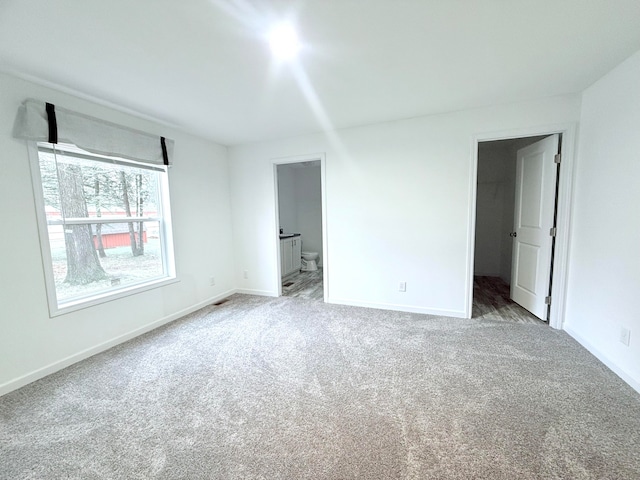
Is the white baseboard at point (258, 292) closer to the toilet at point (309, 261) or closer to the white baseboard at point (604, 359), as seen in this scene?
the toilet at point (309, 261)

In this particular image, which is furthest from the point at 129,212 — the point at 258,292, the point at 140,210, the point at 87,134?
the point at 258,292

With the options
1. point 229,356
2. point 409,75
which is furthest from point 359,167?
point 229,356

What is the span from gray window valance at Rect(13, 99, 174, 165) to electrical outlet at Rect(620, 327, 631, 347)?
14.9 feet

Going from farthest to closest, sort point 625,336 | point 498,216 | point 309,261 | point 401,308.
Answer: point 309,261 → point 498,216 → point 401,308 → point 625,336

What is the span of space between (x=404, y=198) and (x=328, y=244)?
118 centimetres

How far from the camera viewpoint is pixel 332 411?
1.70m

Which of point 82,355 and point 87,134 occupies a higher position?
point 87,134

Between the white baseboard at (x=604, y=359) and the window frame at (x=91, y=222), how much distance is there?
433cm

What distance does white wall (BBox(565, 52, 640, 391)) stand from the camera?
1888 mm

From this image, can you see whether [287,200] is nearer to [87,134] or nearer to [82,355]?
[87,134]

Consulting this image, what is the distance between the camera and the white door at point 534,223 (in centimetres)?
279

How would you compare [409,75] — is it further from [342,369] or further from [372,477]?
[372,477]

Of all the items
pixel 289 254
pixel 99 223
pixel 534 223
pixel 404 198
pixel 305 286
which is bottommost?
pixel 305 286

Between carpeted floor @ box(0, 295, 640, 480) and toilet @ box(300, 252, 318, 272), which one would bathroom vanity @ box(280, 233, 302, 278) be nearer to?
toilet @ box(300, 252, 318, 272)
